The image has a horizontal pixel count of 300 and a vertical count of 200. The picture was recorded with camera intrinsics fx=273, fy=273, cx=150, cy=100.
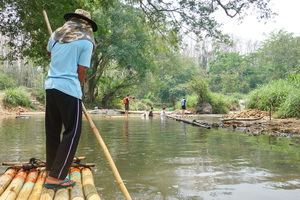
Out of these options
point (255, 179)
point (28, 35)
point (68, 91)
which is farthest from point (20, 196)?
point (28, 35)

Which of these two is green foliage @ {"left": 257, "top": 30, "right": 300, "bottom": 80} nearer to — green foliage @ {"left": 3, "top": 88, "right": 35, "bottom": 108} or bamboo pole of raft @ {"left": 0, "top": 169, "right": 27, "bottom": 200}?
green foliage @ {"left": 3, "top": 88, "right": 35, "bottom": 108}

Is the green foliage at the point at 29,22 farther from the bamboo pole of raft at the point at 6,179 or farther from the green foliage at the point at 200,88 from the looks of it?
the green foliage at the point at 200,88

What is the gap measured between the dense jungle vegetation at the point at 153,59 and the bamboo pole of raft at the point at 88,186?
4.84 metres

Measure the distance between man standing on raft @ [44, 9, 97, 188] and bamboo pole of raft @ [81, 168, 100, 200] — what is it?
0.48 ft

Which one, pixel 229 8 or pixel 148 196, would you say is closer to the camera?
pixel 148 196

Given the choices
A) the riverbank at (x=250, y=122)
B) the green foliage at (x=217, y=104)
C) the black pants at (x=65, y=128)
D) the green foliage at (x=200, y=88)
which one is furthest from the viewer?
the green foliage at (x=217, y=104)

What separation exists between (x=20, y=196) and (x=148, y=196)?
119 cm

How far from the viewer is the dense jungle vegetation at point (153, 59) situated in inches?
304

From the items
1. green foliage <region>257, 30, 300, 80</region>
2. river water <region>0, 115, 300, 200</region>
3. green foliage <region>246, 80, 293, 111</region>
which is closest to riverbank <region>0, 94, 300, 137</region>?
green foliage <region>246, 80, 293, 111</region>

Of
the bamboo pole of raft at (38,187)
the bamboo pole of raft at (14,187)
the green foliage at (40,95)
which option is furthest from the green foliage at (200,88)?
the bamboo pole of raft at (14,187)

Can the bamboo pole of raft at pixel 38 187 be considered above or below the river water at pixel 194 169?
above

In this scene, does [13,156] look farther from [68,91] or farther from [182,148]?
[182,148]

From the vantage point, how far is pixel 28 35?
25.2 feet

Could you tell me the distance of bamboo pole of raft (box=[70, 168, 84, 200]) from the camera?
2.23 meters
